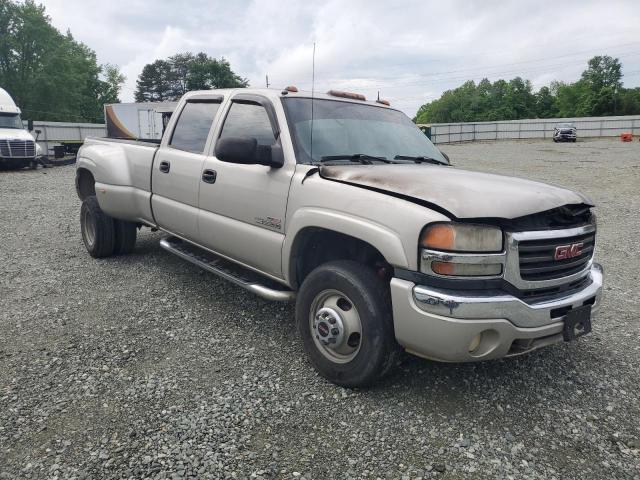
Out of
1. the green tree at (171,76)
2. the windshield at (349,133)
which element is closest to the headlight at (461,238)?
→ the windshield at (349,133)

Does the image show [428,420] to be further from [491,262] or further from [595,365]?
[595,365]

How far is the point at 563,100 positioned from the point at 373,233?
98.5 metres

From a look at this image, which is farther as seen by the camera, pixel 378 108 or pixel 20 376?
pixel 378 108

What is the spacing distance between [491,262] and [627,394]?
1446 mm

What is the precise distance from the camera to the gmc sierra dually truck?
8.38ft

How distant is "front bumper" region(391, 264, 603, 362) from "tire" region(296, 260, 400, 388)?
148 millimetres

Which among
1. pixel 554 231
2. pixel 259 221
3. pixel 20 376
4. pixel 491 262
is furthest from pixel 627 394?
pixel 20 376

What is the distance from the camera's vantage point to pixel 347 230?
2893 millimetres

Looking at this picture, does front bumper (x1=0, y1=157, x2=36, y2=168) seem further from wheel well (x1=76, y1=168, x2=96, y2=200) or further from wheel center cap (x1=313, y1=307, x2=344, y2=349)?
wheel center cap (x1=313, y1=307, x2=344, y2=349)

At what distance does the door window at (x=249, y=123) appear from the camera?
12.4 ft

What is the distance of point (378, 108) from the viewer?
4.38 m

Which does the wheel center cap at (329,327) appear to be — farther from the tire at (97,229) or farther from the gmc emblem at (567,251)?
the tire at (97,229)

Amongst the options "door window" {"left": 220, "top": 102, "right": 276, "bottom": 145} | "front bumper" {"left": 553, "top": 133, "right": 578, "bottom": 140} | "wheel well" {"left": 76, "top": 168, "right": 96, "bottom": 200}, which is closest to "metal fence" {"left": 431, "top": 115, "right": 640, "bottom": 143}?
"front bumper" {"left": 553, "top": 133, "right": 578, "bottom": 140}

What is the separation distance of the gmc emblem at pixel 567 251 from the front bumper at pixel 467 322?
0.25m
